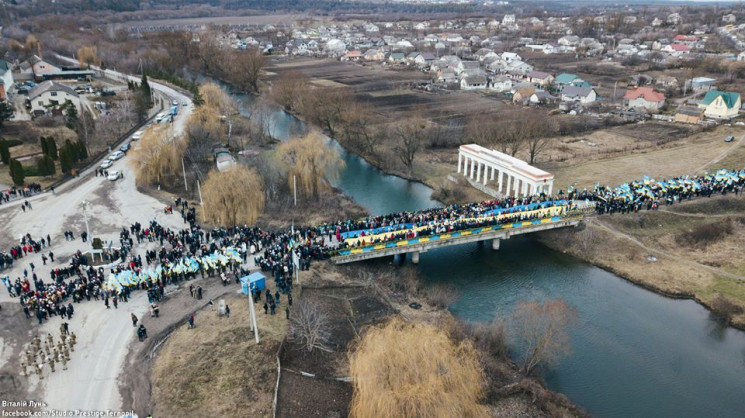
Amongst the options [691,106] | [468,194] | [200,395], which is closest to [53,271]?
[200,395]

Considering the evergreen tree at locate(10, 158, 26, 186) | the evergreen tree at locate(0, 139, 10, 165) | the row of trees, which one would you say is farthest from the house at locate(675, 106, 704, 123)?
the evergreen tree at locate(0, 139, 10, 165)

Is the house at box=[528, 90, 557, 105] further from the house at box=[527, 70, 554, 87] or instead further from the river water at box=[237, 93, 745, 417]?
the river water at box=[237, 93, 745, 417]

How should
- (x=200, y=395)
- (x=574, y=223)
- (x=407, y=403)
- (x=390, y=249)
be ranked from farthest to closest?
(x=574, y=223)
(x=390, y=249)
(x=200, y=395)
(x=407, y=403)

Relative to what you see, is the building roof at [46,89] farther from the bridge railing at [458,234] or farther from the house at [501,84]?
the house at [501,84]

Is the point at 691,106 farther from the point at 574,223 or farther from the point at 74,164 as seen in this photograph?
the point at 74,164

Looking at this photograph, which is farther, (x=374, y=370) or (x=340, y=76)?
(x=340, y=76)

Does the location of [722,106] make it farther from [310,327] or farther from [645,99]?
[310,327]
